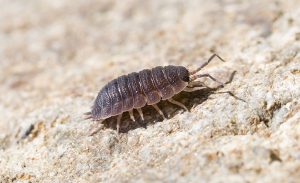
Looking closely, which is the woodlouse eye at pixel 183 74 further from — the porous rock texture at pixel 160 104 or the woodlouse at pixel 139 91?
the porous rock texture at pixel 160 104

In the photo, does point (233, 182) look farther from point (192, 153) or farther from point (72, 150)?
point (72, 150)

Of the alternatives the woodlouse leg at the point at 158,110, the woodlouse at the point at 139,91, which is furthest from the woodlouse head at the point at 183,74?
the woodlouse leg at the point at 158,110

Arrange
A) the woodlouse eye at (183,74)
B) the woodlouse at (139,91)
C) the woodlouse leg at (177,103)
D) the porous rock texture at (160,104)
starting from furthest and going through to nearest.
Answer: the woodlouse eye at (183,74), the woodlouse at (139,91), the woodlouse leg at (177,103), the porous rock texture at (160,104)

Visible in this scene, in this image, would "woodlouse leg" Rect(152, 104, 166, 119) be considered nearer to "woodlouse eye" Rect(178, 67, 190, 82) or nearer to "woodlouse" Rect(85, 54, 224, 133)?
"woodlouse" Rect(85, 54, 224, 133)

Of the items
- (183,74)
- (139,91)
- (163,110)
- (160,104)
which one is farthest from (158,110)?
(183,74)

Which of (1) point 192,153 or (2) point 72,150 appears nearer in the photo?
(1) point 192,153

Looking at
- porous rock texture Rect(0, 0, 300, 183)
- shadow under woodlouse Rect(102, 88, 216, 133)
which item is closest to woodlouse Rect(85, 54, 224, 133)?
shadow under woodlouse Rect(102, 88, 216, 133)

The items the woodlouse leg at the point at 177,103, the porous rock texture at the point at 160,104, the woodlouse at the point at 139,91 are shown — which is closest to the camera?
the porous rock texture at the point at 160,104

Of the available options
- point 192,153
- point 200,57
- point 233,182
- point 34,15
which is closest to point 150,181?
point 192,153
